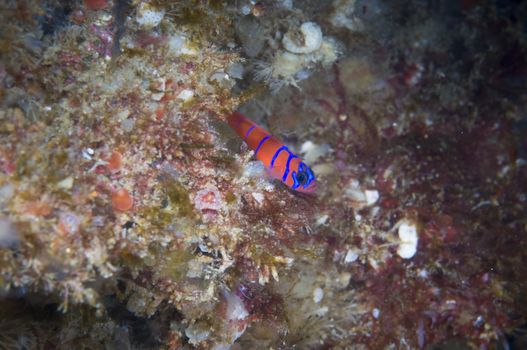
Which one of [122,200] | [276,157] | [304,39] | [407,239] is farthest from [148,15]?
[407,239]

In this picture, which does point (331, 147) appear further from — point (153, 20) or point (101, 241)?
point (101, 241)

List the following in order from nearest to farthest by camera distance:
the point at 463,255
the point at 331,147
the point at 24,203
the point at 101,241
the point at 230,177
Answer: the point at 24,203 < the point at 101,241 < the point at 230,177 < the point at 463,255 < the point at 331,147

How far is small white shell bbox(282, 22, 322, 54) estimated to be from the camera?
14.3 feet

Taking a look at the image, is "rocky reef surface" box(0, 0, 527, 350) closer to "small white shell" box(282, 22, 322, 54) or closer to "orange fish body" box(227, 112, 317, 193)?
"small white shell" box(282, 22, 322, 54)

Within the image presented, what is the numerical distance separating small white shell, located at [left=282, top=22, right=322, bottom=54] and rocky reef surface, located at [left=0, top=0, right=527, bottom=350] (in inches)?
1.1

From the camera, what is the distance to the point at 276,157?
349 centimetres

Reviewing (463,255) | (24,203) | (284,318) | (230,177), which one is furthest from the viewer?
(463,255)

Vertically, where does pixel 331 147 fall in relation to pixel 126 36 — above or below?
below

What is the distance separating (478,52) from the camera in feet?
17.9

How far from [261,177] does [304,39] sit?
2.18 metres

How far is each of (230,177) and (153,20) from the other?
4.51 ft

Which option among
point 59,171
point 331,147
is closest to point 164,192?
point 59,171

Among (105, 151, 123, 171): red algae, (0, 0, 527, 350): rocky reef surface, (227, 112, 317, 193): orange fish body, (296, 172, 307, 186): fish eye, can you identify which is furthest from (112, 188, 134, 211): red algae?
(296, 172, 307, 186): fish eye

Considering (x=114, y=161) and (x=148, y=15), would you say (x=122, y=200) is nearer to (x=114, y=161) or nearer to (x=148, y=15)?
(x=114, y=161)
